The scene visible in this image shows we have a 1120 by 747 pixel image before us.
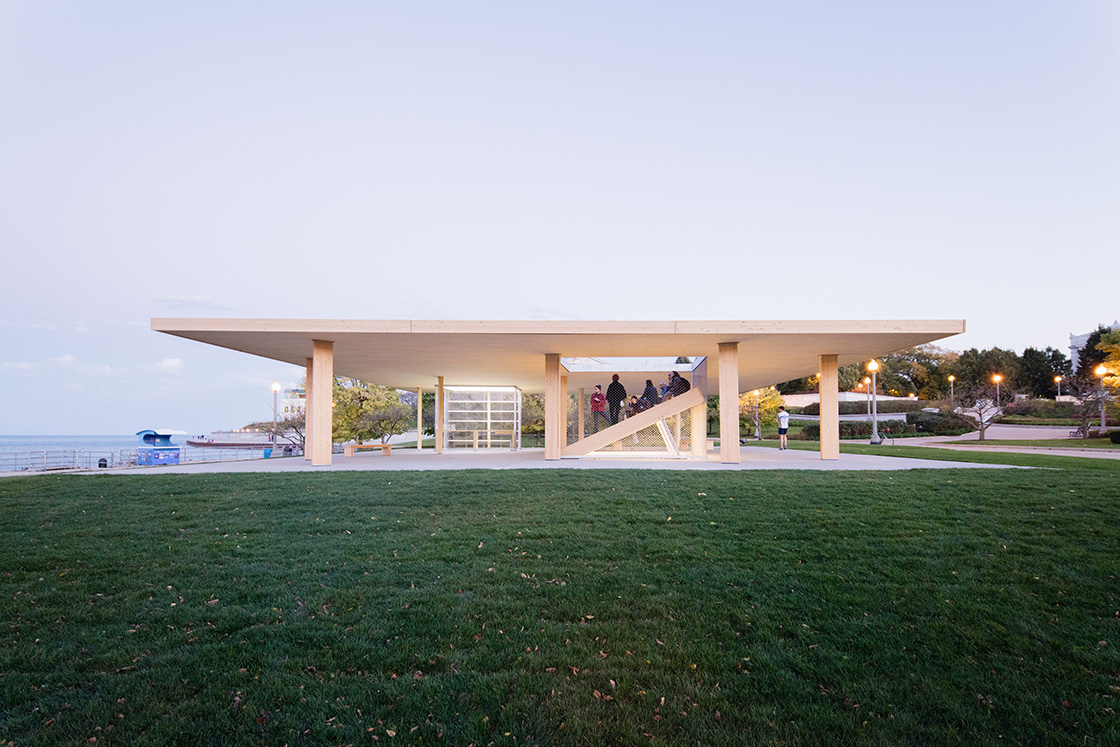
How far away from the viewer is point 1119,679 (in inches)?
136

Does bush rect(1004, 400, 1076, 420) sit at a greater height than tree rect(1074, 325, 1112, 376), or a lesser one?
lesser

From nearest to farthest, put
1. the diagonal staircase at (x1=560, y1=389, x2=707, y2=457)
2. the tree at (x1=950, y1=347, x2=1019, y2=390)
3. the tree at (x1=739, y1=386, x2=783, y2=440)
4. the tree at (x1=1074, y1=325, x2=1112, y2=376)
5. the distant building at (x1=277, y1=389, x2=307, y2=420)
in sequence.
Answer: the diagonal staircase at (x1=560, y1=389, x2=707, y2=457) < the tree at (x1=739, y1=386, x2=783, y2=440) < the tree at (x1=1074, y1=325, x2=1112, y2=376) < the distant building at (x1=277, y1=389, x2=307, y2=420) < the tree at (x1=950, y1=347, x2=1019, y2=390)

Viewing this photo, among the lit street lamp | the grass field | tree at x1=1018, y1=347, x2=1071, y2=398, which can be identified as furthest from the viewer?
tree at x1=1018, y1=347, x2=1071, y2=398

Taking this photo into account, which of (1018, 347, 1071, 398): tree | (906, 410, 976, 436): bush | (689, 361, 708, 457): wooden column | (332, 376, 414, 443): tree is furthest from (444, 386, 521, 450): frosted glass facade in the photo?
(1018, 347, 1071, 398): tree

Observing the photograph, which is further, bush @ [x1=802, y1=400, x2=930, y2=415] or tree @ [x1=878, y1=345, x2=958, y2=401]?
tree @ [x1=878, y1=345, x2=958, y2=401]

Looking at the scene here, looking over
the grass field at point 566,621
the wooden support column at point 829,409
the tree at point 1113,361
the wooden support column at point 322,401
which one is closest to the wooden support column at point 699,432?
the wooden support column at point 829,409

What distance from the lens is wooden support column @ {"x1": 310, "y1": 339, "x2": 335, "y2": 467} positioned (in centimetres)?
1394

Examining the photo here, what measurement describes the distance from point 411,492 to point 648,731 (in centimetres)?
662

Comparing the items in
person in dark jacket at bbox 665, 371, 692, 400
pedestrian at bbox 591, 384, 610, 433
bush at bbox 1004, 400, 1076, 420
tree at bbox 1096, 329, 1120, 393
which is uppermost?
tree at bbox 1096, 329, 1120, 393

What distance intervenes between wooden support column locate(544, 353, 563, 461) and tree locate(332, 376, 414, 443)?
47.5 feet

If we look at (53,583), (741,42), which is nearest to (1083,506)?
(53,583)

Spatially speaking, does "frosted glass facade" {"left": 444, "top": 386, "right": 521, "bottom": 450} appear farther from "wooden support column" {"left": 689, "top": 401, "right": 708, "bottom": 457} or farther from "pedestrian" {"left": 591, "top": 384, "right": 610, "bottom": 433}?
"wooden support column" {"left": 689, "top": 401, "right": 708, "bottom": 457}

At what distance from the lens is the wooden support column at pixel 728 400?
46.3 feet

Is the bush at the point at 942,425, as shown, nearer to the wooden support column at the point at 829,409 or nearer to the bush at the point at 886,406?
the bush at the point at 886,406
